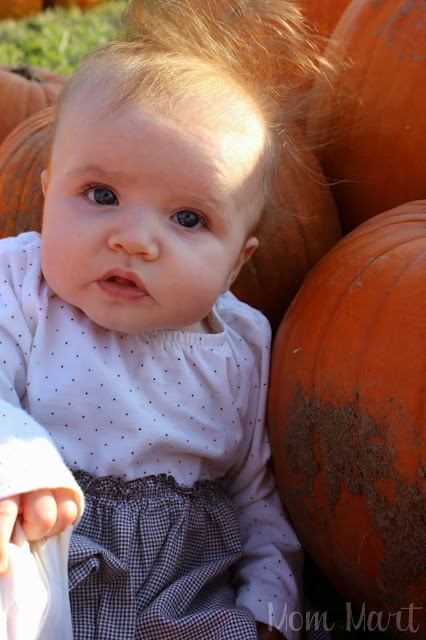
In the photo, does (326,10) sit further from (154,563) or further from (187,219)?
(154,563)

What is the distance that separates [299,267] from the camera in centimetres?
253

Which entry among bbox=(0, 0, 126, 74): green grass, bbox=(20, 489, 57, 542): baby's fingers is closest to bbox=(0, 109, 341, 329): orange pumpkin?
bbox=(20, 489, 57, 542): baby's fingers

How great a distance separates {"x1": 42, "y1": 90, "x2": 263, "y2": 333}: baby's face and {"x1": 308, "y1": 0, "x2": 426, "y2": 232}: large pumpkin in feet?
2.91

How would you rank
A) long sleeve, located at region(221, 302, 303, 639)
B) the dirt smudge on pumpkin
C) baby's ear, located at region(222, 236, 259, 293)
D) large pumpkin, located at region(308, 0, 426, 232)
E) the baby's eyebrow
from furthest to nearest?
1. large pumpkin, located at region(308, 0, 426, 232)
2. baby's ear, located at region(222, 236, 259, 293)
3. long sleeve, located at region(221, 302, 303, 639)
4. the baby's eyebrow
5. the dirt smudge on pumpkin

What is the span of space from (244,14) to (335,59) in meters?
0.46

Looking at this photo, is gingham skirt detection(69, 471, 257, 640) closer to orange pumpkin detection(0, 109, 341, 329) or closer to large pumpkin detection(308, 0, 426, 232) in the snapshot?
orange pumpkin detection(0, 109, 341, 329)

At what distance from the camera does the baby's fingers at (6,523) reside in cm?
127

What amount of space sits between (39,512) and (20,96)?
8.88ft

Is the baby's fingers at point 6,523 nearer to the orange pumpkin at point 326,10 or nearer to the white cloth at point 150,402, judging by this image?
the white cloth at point 150,402

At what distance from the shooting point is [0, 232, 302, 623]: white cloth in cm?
179

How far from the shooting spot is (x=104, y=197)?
176 centimetres

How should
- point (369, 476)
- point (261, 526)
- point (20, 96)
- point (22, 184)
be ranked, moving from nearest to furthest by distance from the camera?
point (369, 476), point (261, 526), point (22, 184), point (20, 96)

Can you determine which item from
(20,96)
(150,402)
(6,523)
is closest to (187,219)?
(150,402)

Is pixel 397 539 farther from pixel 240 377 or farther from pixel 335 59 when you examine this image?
pixel 335 59
